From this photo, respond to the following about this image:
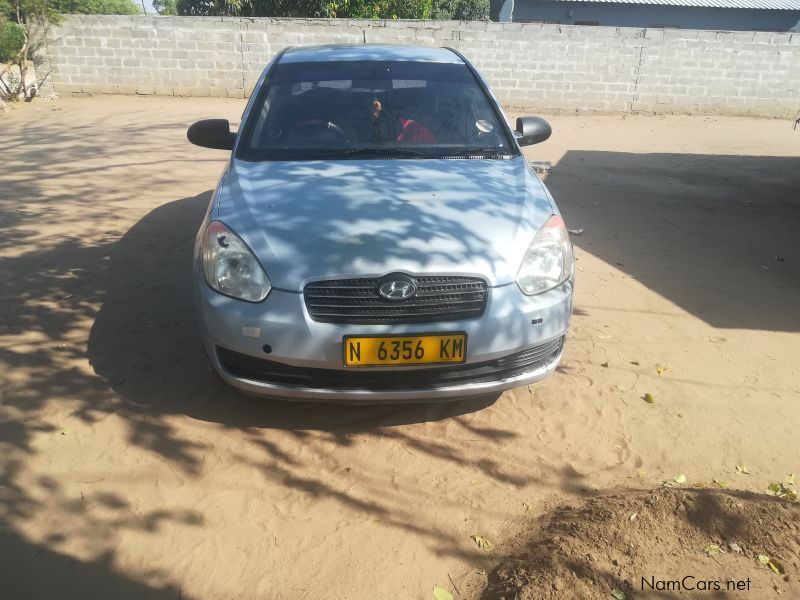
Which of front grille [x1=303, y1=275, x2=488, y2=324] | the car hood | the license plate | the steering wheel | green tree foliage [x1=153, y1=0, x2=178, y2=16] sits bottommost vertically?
green tree foliage [x1=153, y1=0, x2=178, y2=16]

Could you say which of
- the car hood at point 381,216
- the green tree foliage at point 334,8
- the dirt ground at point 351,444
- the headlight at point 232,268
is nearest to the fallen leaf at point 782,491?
the dirt ground at point 351,444

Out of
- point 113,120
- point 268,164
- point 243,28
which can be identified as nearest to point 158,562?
point 268,164

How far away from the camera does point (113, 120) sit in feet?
40.2

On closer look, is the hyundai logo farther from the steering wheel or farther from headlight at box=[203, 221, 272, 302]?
the steering wheel

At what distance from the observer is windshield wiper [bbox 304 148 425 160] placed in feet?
11.9

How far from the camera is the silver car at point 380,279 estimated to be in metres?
2.67

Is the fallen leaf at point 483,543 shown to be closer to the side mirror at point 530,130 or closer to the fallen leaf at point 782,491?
the fallen leaf at point 782,491

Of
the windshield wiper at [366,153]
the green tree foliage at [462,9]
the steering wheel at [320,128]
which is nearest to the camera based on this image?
the windshield wiper at [366,153]

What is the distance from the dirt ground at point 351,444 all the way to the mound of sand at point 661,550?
0.04 feet

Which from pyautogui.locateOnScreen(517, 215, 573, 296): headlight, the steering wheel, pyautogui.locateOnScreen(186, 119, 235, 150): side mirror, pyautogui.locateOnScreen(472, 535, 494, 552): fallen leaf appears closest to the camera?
pyautogui.locateOnScreen(472, 535, 494, 552): fallen leaf

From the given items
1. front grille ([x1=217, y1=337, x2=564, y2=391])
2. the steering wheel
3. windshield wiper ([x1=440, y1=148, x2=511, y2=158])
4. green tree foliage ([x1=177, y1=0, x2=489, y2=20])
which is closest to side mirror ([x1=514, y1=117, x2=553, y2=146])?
windshield wiper ([x1=440, y1=148, x2=511, y2=158])

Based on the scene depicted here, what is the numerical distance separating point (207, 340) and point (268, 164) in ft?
3.68

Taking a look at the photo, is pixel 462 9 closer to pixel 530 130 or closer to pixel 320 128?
pixel 530 130

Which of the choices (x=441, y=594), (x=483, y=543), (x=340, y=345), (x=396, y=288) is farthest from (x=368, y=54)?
(x=441, y=594)
